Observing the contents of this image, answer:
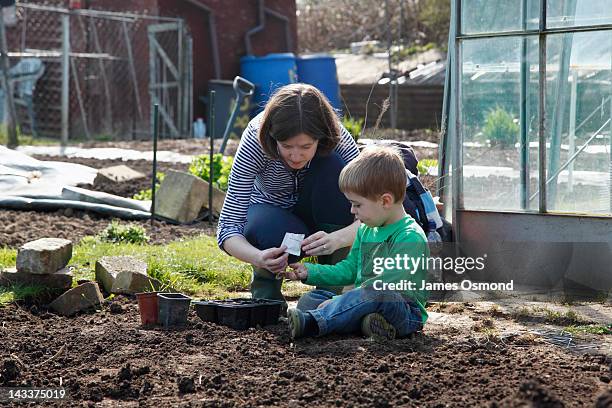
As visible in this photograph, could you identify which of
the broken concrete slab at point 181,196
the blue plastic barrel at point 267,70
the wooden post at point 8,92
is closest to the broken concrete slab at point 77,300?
the broken concrete slab at point 181,196

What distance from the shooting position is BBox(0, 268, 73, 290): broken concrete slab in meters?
4.73

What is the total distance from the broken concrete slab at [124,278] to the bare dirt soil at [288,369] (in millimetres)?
652

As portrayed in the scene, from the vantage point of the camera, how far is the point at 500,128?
5480 mm

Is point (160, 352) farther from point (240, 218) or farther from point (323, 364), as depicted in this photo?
point (240, 218)

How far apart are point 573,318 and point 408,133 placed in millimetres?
9092

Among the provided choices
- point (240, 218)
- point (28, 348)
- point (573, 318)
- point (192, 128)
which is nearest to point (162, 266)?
point (240, 218)

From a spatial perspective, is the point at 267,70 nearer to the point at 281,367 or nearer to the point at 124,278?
the point at 124,278

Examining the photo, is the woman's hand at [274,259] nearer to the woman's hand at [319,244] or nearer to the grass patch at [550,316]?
the woman's hand at [319,244]

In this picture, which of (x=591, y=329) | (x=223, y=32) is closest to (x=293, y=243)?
(x=591, y=329)

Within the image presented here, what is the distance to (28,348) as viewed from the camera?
148 inches

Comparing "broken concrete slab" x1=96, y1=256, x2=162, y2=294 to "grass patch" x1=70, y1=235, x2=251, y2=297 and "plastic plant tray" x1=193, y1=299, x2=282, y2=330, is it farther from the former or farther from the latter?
"plastic plant tray" x1=193, y1=299, x2=282, y2=330

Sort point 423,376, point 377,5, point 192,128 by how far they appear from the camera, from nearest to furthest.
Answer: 1. point 423,376
2. point 192,128
3. point 377,5

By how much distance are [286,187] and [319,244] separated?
54 centimetres

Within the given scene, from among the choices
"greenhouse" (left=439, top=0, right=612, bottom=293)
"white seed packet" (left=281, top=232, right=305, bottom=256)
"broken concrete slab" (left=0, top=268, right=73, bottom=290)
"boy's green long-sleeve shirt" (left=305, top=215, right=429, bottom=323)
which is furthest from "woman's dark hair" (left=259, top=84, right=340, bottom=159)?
"greenhouse" (left=439, top=0, right=612, bottom=293)
